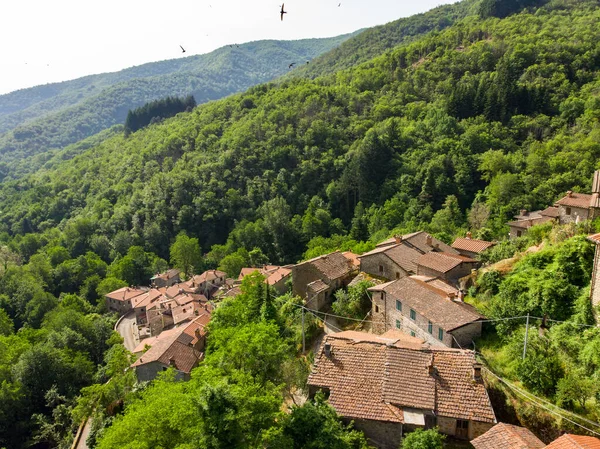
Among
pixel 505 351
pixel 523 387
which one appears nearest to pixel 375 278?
pixel 505 351

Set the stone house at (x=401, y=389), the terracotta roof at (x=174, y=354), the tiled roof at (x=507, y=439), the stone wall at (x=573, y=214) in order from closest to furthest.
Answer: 1. the tiled roof at (x=507, y=439)
2. the stone house at (x=401, y=389)
3. the stone wall at (x=573, y=214)
4. the terracotta roof at (x=174, y=354)

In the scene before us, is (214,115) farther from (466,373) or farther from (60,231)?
(466,373)

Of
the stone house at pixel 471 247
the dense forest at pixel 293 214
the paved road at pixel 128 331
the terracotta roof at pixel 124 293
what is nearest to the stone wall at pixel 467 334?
the dense forest at pixel 293 214

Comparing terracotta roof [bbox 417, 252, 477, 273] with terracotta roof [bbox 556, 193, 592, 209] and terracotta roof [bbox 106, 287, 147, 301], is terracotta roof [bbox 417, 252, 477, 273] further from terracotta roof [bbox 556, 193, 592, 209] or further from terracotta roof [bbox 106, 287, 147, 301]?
terracotta roof [bbox 106, 287, 147, 301]

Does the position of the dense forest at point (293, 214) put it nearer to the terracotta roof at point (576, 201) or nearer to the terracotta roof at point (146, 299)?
the terracotta roof at point (146, 299)

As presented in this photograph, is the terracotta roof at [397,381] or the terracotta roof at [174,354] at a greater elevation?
the terracotta roof at [397,381]
